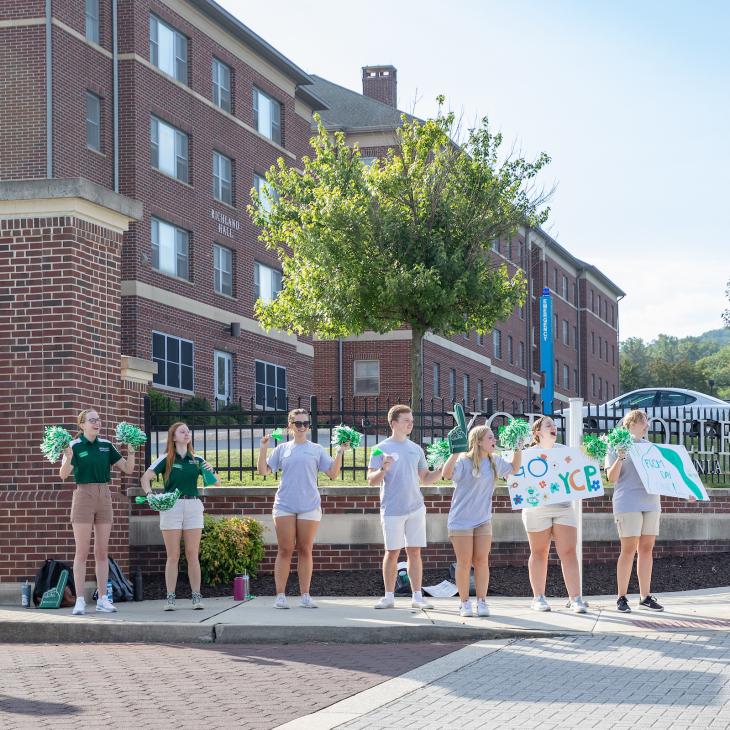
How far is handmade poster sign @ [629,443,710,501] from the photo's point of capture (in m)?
12.1

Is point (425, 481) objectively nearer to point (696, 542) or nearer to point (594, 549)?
point (594, 549)

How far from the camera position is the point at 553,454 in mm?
12188

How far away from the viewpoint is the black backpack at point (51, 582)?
40.9 ft

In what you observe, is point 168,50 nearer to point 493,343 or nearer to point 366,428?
point 366,428

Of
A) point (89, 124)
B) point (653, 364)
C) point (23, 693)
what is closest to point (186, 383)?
point (89, 124)

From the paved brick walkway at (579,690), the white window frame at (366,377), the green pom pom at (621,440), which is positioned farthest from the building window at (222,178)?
the paved brick walkway at (579,690)

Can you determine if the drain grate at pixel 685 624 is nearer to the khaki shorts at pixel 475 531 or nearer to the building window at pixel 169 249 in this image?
the khaki shorts at pixel 475 531

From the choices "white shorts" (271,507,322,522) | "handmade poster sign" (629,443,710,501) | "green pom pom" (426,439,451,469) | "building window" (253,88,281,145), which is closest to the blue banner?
"handmade poster sign" (629,443,710,501)

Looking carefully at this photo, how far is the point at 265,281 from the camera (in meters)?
40.5

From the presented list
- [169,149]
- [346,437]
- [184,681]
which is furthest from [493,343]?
[184,681]

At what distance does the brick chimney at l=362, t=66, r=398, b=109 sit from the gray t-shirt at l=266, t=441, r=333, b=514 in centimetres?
4299

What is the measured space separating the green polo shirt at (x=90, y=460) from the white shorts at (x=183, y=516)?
703mm

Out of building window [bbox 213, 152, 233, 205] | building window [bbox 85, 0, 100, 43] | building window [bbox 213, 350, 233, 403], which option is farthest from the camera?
building window [bbox 213, 152, 233, 205]

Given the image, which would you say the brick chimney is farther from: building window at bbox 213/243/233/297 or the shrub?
the shrub
